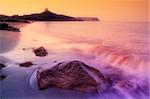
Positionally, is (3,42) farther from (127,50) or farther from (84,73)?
(127,50)

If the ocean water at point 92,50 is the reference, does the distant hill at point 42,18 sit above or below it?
above

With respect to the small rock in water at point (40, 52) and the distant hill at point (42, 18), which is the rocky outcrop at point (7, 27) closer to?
the distant hill at point (42, 18)

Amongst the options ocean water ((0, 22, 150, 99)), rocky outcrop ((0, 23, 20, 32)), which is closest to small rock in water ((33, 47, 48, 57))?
ocean water ((0, 22, 150, 99))

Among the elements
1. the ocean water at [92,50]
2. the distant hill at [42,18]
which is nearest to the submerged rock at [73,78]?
the ocean water at [92,50]

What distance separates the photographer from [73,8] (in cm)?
133

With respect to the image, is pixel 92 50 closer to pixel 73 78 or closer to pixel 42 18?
pixel 73 78

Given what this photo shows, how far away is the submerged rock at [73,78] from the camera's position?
48.8 inches

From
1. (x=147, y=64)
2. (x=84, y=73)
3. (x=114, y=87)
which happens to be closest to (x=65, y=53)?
(x=84, y=73)

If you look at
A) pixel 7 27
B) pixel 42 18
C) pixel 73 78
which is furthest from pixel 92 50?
pixel 7 27

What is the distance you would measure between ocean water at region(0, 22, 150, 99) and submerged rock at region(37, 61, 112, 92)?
0.09 feet

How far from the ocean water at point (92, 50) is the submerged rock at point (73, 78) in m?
0.03

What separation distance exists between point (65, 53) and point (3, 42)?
29cm

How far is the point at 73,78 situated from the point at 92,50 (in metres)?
0.16

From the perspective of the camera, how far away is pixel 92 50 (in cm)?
132
